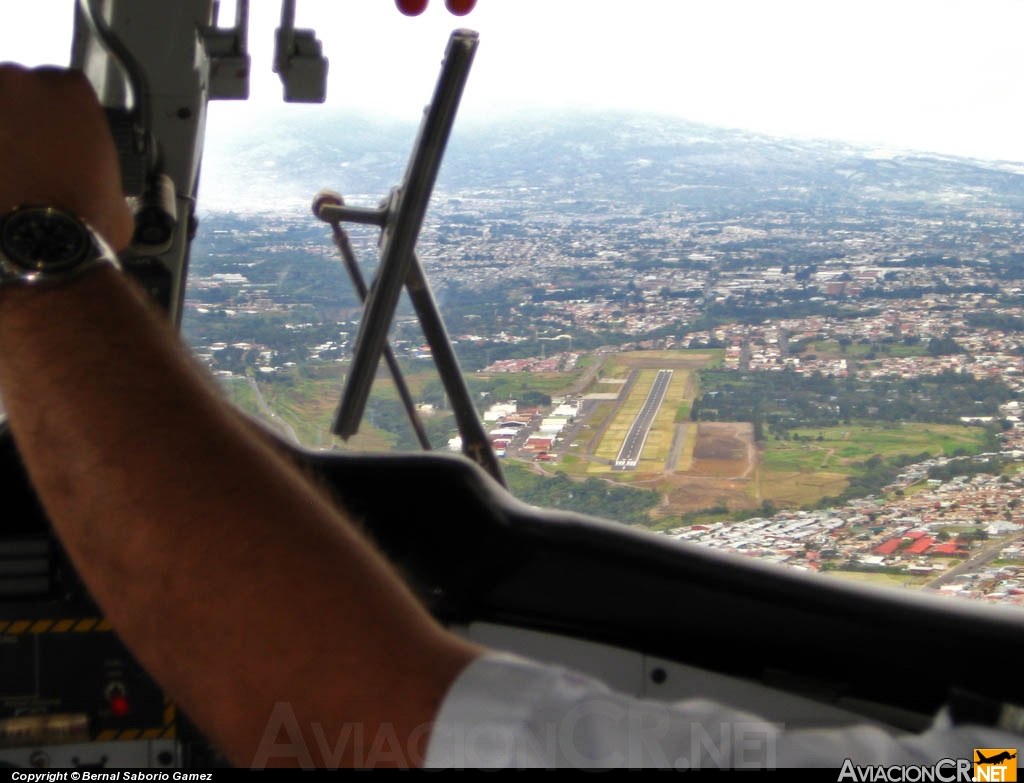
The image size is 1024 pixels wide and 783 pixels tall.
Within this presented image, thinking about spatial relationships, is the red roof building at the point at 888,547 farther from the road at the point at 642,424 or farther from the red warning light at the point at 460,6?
the red warning light at the point at 460,6

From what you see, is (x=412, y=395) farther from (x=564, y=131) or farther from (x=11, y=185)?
(x=11, y=185)

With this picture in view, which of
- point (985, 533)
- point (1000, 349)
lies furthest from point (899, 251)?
point (985, 533)

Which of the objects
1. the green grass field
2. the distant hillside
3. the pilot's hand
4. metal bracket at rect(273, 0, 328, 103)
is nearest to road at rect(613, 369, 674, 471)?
the green grass field

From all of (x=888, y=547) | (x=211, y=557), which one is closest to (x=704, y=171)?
(x=888, y=547)

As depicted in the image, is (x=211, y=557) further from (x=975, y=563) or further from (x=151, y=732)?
(x=975, y=563)

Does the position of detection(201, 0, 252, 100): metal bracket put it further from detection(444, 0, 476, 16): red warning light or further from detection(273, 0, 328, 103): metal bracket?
detection(444, 0, 476, 16): red warning light

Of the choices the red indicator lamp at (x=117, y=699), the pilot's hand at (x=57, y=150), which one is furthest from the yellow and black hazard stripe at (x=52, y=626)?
the pilot's hand at (x=57, y=150)
